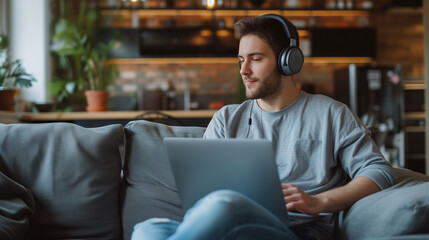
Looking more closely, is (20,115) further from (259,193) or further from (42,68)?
(259,193)

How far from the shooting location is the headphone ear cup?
1548mm

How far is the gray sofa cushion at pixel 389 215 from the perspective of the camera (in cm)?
118

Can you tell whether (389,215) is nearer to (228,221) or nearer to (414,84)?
(228,221)

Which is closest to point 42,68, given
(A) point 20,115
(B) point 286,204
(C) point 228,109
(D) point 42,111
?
(D) point 42,111

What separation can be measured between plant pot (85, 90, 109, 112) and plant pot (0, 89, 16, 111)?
2.45ft

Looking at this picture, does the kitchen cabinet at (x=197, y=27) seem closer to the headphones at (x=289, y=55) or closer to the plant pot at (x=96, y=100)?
the plant pot at (x=96, y=100)

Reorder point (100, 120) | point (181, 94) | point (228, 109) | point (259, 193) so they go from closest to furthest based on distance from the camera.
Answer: point (259, 193)
point (228, 109)
point (100, 120)
point (181, 94)

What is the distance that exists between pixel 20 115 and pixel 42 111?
1.19 ft

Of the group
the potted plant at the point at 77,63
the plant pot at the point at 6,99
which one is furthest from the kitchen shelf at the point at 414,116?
the plant pot at the point at 6,99

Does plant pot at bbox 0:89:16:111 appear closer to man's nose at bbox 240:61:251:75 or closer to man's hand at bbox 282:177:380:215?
man's nose at bbox 240:61:251:75

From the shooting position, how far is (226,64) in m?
6.47

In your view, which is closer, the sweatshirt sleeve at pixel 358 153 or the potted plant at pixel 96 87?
the sweatshirt sleeve at pixel 358 153

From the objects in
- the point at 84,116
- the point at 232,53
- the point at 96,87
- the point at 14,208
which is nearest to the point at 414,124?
the point at 232,53

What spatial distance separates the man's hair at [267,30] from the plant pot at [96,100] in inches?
99.3
